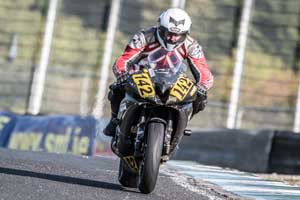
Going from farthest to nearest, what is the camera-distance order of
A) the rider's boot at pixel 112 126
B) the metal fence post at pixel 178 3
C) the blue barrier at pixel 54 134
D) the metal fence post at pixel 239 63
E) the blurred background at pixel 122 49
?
the metal fence post at pixel 178 3
the blurred background at pixel 122 49
the metal fence post at pixel 239 63
the blue barrier at pixel 54 134
the rider's boot at pixel 112 126

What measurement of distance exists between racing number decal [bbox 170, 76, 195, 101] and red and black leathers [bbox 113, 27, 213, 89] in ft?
1.48

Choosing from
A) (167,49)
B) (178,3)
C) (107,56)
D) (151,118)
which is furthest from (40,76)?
(151,118)

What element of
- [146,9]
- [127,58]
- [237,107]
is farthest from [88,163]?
[146,9]

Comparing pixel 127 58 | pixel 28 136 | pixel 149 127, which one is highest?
pixel 127 58

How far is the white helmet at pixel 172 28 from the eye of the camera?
8.91 metres

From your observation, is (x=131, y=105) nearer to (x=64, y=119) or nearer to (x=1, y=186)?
(x=1, y=186)

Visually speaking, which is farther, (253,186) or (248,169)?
(248,169)

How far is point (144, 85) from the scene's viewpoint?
27.7ft

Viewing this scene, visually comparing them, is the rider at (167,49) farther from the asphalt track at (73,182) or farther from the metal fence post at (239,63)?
the metal fence post at (239,63)

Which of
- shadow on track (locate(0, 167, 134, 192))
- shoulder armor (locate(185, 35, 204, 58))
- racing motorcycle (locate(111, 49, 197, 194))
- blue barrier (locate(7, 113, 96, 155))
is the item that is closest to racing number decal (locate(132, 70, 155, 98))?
racing motorcycle (locate(111, 49, 197, 194))

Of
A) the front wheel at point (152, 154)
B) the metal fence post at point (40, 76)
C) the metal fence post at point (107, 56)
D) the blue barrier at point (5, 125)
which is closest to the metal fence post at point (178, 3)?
the metal fence post at point (107, 56)

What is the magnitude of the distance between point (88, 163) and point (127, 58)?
317 cm

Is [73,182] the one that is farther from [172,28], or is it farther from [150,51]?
[172,28]

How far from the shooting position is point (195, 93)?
873 centimetres
